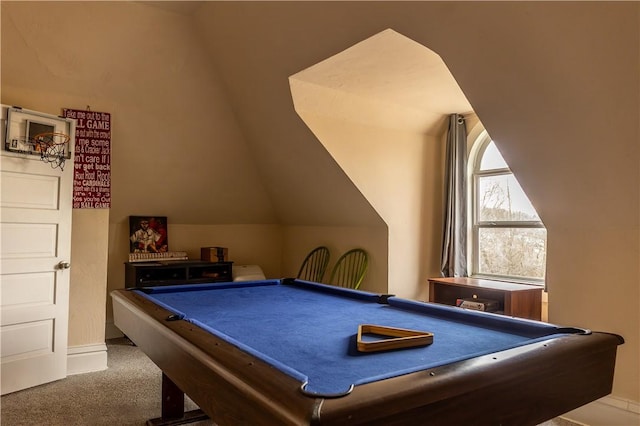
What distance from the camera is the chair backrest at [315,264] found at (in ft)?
16.2

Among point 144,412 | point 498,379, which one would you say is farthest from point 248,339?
point 144,412

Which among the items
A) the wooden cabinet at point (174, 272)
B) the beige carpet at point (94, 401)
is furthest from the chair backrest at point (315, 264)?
the beige carpet at point (94, 401)

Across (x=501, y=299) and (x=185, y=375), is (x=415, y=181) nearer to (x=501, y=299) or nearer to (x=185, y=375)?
(x=501, y=299)

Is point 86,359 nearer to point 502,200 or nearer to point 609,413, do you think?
point 609,413

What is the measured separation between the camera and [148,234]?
4746 mm

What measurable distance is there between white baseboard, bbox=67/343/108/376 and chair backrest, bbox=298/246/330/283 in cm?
213

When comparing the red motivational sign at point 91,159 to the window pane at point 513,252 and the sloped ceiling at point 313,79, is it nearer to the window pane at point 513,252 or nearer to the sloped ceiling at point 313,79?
the sloped ceiling at point 313,79

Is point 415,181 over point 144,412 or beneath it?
over

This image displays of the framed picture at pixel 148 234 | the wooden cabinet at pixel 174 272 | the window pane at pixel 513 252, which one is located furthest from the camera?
the framed picture at pixel 148 234

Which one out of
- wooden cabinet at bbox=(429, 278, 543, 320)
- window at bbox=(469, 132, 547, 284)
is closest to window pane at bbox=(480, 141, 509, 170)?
window at bbox=(469, 132, 547, 284)

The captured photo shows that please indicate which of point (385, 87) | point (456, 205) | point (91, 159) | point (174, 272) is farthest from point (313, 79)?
point (174, 272)

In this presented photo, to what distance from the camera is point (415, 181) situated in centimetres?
441

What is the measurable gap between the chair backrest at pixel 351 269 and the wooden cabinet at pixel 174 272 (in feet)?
3.75

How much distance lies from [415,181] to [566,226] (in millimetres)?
1733
